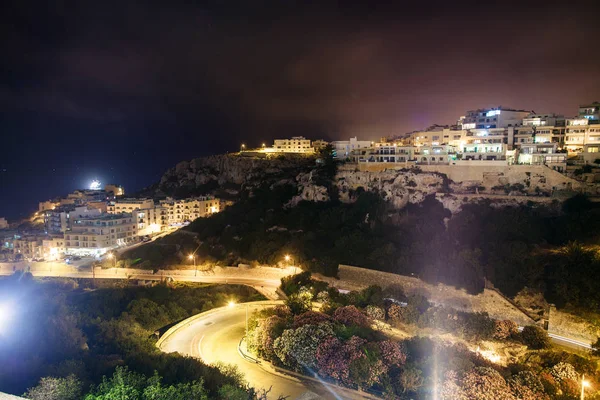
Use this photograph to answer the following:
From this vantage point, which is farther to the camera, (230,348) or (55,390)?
(230,348)

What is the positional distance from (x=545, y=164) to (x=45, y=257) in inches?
2199

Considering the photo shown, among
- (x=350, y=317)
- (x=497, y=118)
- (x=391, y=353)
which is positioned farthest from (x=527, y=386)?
(x=497, y=118)

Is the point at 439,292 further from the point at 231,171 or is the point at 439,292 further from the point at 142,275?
the point at 231,171

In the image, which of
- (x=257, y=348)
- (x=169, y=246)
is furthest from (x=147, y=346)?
(x=169, y=246)

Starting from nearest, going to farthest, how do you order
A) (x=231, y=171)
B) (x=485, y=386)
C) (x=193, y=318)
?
(x=485, y=386) < (x=193, y=318) < (x=231, y=171)

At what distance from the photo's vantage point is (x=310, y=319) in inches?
752

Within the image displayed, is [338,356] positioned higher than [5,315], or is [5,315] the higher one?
[5,315]

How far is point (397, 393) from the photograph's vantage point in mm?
15117

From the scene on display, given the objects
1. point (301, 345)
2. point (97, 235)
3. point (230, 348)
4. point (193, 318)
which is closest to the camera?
point (301, 345)

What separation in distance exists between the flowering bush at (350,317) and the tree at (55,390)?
39.5ft

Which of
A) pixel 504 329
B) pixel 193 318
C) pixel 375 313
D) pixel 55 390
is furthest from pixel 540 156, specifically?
pixel 55 390

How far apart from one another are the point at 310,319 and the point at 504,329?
10259 mm

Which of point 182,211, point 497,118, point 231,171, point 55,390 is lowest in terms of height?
point 55,390

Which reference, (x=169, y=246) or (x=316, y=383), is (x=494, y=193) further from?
(x=169, y=246)
